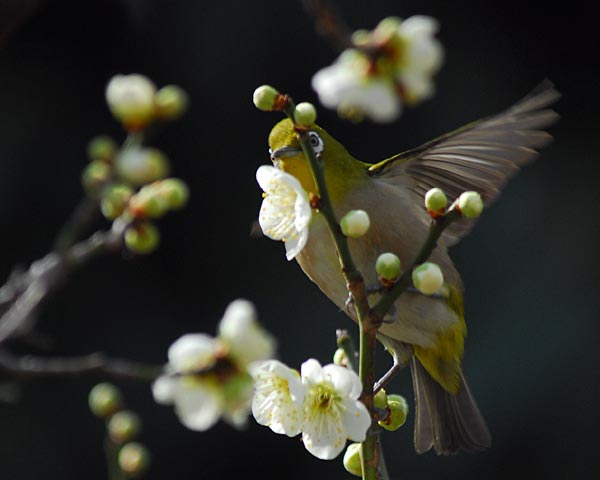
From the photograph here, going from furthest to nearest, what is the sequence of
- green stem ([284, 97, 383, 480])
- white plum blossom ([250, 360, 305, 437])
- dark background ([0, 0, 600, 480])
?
1. dark background ([0, 0, 600, 480])
2. white plum blossom ([250, 360, 305, 437])
3. green stem ([284, 97, 383, 480])

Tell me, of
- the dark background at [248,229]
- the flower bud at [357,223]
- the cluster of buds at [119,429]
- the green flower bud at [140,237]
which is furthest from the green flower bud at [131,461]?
the dark background at [248,229]

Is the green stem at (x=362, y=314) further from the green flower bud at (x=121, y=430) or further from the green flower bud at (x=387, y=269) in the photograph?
the green flower bud at (x=121, y=430)

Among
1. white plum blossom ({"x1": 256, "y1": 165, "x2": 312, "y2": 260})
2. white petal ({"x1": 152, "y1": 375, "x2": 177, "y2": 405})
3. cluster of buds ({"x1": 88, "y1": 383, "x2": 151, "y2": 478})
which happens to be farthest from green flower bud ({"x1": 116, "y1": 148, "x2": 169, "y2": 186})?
white petal ({"x1": 152, "y1": 375, "x2": 177, "y2": 405})

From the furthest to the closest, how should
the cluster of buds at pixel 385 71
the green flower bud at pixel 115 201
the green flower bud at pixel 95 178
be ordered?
the green flower bud at pixel 95 178 < the green flower bud at pixel 115 201 < the cluster of buds at pixel 385 71

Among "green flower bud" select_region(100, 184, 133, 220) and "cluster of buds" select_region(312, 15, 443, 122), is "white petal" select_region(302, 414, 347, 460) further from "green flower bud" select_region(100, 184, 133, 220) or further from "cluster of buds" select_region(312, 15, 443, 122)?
"green flower bud" select_region(100, 184, 133, 220)

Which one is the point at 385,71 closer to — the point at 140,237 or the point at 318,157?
the point at 318,157

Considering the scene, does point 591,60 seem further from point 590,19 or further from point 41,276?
point 41,276

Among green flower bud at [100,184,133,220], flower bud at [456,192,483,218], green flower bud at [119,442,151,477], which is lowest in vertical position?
green flower bud at [119,442,151,477]
